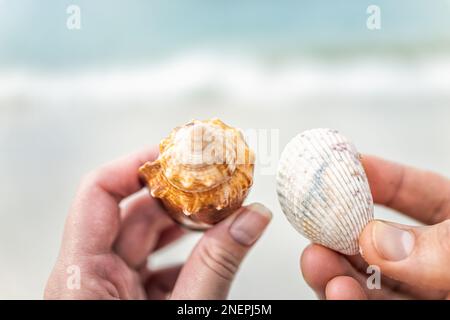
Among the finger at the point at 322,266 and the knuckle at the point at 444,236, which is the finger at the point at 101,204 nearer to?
the finger at the point at 322,266

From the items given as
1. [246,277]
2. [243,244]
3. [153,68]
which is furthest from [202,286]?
[153,68]

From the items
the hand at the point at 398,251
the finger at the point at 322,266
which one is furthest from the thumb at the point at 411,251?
the finger at the point at 322,266

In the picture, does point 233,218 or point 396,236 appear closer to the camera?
point 396,236

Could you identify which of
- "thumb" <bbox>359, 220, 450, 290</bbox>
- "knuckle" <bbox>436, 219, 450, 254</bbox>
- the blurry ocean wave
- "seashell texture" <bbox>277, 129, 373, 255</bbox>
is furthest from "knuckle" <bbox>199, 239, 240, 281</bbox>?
the blurry ocean wave

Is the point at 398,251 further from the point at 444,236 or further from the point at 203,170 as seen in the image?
the point at 203,170

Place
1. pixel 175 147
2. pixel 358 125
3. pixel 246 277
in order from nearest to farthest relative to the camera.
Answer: pixel 175 147, pixel 246 277, pixel 358 125
